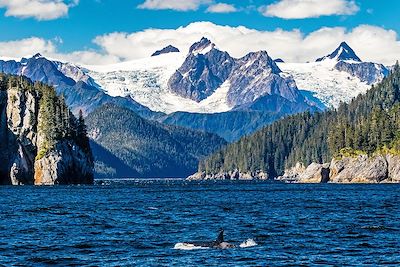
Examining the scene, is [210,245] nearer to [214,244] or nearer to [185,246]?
[214,244]

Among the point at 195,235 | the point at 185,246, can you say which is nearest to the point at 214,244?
the point at 185,246

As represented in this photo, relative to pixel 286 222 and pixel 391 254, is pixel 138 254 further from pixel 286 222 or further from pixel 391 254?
pixel 286 222

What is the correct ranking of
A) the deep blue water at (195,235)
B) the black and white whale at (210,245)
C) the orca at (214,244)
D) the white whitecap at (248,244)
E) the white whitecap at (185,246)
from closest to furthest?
the deep blue water at (195,235)
the white whitecap at (185,246)
the black and white whale at (210,245)
the orca at (214,244)
the white whitecap at (248,244)

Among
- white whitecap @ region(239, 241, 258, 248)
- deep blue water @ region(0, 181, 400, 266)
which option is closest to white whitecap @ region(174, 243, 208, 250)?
deep blue water @ region(0, 181, 400, 266)

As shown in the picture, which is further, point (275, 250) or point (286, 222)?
point (286, 222)

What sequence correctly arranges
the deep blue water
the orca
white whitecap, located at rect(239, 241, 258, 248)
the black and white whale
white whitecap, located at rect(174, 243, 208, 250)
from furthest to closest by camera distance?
1. white whitecap, located at rect(239, 241, 258, 248)
2. the orca
3. the black and white whale
4. white whitecap, located at rect(174, 243, 208, 250)
5. the deep blue water

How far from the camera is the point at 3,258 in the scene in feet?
185

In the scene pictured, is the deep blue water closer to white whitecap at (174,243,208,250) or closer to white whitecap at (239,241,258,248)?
white whitecap at (239,241,258,248)

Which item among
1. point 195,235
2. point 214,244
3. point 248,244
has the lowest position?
point 248,244

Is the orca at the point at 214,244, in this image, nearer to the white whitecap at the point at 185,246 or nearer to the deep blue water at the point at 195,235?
the white whitecap at the point at 185,246

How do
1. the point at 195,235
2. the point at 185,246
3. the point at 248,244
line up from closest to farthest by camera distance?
the point at 185,246 → the point at 248,244 → the point at 195,235

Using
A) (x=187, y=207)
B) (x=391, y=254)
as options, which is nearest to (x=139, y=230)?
(x=391, y=254)

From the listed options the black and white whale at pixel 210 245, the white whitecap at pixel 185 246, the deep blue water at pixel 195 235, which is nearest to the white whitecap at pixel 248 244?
the deep blue water at pixel 195 235

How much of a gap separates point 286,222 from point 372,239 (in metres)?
17.9
